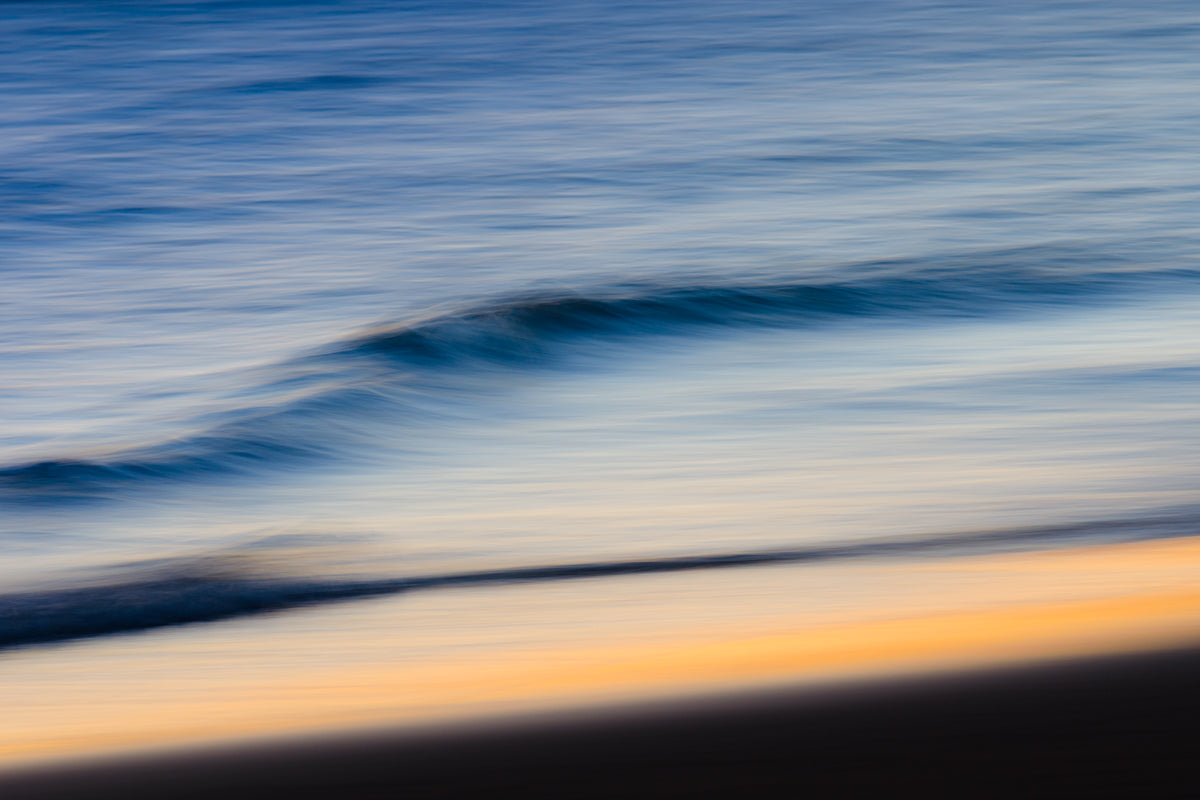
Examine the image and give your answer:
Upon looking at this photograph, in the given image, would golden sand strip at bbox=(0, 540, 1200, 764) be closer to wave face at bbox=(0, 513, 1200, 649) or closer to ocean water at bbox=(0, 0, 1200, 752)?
ocean water at bbox=(0, 0, 1200, 752)

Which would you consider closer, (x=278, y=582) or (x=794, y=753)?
(x=794, y=753)

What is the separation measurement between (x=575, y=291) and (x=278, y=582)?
465cm

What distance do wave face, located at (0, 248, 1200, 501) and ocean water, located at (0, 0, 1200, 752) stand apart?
3 centimetres

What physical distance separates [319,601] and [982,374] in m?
3.02

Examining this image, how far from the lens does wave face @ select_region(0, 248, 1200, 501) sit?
4.62 metres

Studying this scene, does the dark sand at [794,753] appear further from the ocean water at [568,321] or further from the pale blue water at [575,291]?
the pale blue water at [575,291]

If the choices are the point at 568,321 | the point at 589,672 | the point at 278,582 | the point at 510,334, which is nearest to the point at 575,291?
the point at 568,321

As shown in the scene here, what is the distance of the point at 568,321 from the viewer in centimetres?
708

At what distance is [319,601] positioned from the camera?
3.16m

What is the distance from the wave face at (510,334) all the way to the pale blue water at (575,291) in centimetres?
2

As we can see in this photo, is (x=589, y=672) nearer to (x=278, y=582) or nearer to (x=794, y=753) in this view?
(x=794, y=753)

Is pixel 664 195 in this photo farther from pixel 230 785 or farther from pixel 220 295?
pixel 230 785

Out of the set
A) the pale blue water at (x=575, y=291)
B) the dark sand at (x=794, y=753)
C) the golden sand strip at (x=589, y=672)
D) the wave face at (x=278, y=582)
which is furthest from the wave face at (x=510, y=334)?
the dark sand at (x=794, y=753)

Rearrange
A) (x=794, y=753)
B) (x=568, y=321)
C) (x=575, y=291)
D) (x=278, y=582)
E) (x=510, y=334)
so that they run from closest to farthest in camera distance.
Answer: (x=794, y=753)
(x=278, y=582)
(x=510, y=334)
(x=568, y=321)
(x=575, y=291)
